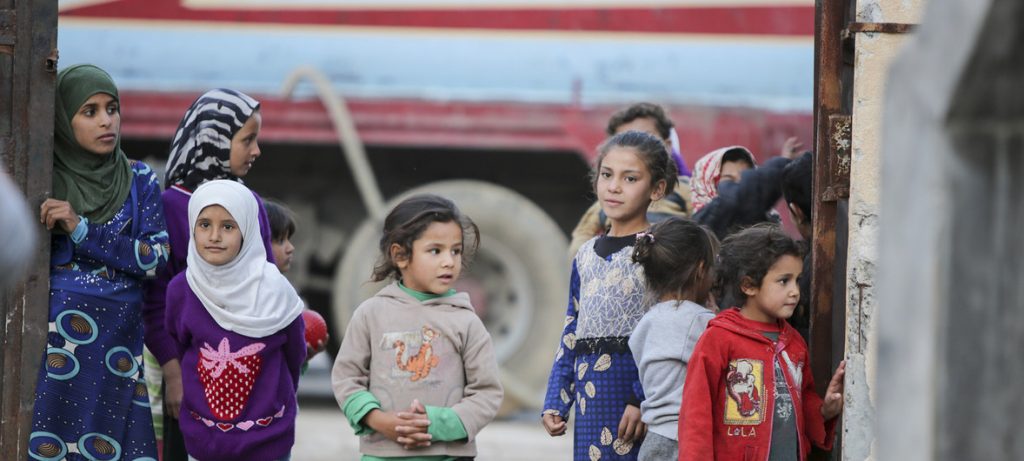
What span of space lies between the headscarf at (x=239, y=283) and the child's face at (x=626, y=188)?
88cm

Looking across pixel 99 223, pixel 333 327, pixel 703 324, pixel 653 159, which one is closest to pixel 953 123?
pixel 703 324

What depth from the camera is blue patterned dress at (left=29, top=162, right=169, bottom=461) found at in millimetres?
3838

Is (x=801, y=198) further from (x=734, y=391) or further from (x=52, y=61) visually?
(x=52, y=61)

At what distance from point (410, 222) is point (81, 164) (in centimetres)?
91

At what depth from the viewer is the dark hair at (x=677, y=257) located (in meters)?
3.76

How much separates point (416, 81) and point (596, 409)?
395cm

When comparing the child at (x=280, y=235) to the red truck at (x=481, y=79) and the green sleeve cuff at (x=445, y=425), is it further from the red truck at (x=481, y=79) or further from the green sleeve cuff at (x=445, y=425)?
the red truck at (x=481, y=79)

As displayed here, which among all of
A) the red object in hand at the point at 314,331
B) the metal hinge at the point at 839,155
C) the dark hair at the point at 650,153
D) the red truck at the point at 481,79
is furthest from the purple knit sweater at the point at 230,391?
the red truck at the point at 481,79

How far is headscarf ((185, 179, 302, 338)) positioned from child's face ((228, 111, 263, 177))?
0.35m

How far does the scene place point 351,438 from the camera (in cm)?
736

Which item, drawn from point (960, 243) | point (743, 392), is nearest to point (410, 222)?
point (743, 392)

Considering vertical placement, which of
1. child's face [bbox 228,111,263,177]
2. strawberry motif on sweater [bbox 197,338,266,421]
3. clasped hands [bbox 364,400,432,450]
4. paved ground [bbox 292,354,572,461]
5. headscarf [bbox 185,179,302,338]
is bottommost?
paved ground [bbox 292,354,572,461]

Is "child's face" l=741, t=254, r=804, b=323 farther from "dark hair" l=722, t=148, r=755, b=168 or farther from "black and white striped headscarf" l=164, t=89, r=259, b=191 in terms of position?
"black and white striped headscarf" l=164, t=89, r=259, b=191

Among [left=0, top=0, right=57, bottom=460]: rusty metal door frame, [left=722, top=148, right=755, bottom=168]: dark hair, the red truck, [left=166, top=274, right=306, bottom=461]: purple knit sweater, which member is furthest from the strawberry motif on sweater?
the red truck
